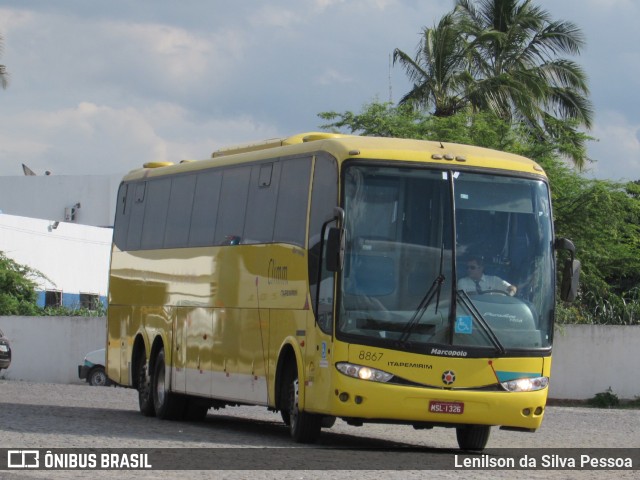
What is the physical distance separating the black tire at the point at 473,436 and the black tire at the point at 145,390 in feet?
22.1

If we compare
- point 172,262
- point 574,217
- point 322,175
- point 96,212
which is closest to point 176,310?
point 172,262

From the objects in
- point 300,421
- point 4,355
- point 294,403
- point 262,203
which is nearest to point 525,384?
point 300,421

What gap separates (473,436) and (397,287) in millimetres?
2641

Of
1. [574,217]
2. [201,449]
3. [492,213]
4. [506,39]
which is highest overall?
[506,39]

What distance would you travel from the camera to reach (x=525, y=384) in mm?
15766

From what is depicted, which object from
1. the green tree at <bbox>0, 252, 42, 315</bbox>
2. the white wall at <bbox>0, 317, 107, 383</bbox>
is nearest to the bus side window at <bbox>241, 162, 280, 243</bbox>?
the white wall at <bbox>0, 317, 107, 383</bbox>

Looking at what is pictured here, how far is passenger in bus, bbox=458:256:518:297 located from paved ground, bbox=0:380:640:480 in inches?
74.2

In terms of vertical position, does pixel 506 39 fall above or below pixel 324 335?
above

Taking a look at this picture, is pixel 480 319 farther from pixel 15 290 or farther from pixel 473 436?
pixel 15 290

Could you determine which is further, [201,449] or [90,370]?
[90,370]

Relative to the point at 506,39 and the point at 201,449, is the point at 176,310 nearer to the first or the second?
the point at 201,449

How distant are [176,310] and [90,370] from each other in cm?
1818

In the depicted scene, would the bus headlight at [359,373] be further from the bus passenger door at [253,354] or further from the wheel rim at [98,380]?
the wheel rim at [98,380]

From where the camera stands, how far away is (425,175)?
52.6 ft
